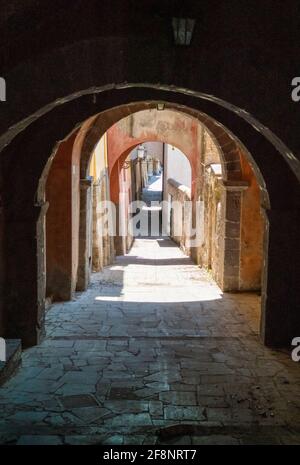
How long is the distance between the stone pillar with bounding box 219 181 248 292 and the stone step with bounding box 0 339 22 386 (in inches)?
192

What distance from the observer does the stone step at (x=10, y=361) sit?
532cm

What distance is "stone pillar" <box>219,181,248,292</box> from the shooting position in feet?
32.1

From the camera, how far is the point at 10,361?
5570 mm

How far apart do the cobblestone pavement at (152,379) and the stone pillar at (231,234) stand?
0.63 m

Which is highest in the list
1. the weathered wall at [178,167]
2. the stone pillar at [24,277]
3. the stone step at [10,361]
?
the weathered wall at [178,167]

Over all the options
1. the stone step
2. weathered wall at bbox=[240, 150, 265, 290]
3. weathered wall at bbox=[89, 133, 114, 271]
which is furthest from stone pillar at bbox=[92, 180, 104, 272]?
the stone step

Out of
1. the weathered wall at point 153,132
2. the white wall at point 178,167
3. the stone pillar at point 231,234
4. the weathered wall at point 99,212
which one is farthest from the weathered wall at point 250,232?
the white wall at point 178,167

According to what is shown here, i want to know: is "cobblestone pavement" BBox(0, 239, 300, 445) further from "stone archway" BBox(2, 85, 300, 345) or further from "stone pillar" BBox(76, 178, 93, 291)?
"stone pillar" BBox(76, 178, 93, 291)

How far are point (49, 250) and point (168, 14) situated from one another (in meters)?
5.47

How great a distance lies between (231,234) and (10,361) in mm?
5390

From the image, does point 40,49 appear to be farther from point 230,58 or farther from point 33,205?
point 33,205

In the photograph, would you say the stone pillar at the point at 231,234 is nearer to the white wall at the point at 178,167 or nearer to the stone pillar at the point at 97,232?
the stone pillar at the point at 97,232

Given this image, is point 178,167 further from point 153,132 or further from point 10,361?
point 10,361
